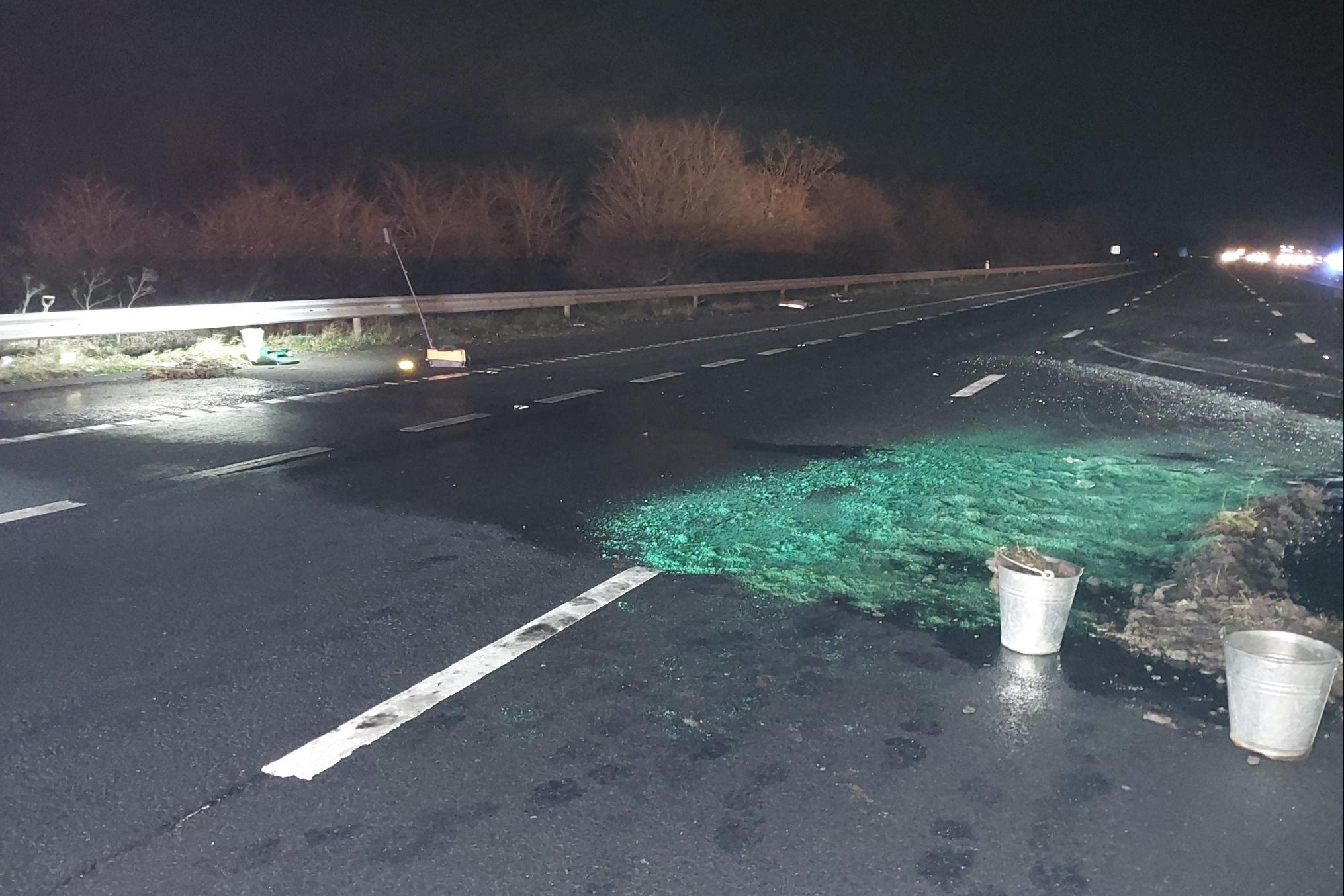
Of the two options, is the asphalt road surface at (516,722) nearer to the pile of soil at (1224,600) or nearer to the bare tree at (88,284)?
the pile of soil at (1224,600)

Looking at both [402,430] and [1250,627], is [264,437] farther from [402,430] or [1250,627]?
[1250,627]

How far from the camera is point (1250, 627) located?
503 cm

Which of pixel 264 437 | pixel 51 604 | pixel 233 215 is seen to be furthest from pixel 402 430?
pixel 233 215

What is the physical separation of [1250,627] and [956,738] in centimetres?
189

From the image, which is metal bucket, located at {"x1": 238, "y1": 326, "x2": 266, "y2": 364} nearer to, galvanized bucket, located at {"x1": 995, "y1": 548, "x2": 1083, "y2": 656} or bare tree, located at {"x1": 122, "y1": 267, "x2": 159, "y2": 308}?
bare tree, located at {"x1": 122, "y1": 267, "x2": 159, "y2": 308}

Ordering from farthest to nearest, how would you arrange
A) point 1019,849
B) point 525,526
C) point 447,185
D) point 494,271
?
point 447,185
point 494,271
point 525,526
point 1019,849

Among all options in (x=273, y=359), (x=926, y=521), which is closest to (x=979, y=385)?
(x=926, y=521)

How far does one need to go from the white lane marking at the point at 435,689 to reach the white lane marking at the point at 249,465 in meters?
4.07

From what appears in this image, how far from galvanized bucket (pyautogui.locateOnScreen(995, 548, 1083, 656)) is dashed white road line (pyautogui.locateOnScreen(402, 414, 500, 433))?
6879 mm

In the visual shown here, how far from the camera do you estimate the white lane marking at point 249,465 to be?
8.38 meters

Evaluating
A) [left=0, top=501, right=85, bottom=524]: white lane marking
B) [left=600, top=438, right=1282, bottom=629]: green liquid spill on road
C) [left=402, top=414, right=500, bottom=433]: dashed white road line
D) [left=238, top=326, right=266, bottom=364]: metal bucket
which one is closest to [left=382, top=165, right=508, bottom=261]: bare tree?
[left=238, top=326, right=266, bottom=364]: metal bucket

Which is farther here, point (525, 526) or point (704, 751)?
point (525, 526)

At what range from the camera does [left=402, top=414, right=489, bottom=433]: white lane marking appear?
10.6 metres

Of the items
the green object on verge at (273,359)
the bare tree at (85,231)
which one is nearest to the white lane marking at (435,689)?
the green object on verge at (273,359)
